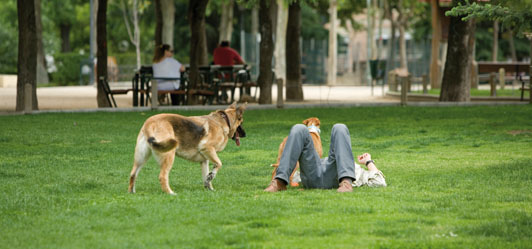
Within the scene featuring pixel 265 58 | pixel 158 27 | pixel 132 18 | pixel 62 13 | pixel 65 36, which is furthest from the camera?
pixel 65 36

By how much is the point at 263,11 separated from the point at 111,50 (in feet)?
163

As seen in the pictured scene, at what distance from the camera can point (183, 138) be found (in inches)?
339

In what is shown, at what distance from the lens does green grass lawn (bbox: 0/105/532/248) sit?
6.91 meters

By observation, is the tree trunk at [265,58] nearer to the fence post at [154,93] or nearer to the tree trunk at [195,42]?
the tree trunk at [195,42]

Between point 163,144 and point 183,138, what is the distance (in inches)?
14.2

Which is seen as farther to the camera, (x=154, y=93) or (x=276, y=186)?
(x=154, y=93)

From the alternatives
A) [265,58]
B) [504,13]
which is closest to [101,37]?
[265,58]

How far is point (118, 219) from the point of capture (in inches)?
299

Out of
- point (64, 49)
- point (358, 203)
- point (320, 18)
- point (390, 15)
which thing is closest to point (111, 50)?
point (64, 49)

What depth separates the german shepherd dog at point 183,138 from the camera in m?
8.35

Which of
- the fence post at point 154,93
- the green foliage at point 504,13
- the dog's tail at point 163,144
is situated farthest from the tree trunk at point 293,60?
the dog's tail at point 163,144

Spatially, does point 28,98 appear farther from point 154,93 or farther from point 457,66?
point 457,66

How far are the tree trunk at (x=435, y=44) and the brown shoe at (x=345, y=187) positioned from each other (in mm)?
27672

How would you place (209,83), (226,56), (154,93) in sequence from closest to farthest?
(154,93) < (209,83) < (226,56)
